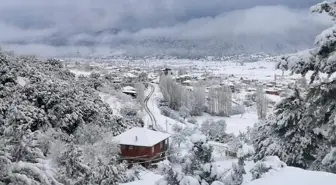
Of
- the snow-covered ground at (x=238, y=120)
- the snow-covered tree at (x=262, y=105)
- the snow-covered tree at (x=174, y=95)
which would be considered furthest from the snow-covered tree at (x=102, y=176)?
the snow-covered tree at (x=174, y=95)

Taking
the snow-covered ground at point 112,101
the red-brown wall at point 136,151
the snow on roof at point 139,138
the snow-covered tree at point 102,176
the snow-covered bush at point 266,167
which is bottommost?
the red-brown wall at point 136,151

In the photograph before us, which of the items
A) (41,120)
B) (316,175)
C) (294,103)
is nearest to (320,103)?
(316,175)

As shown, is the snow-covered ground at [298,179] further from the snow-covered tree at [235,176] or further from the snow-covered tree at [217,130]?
the snow-covered tree at [217,130]

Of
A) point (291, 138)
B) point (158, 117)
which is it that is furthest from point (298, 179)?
point (158, 117)

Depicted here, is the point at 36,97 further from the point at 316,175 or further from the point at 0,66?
the point at 316,175

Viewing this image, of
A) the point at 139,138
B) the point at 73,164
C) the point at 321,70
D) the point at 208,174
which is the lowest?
the point at 139,138

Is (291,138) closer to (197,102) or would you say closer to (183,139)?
(183,139)

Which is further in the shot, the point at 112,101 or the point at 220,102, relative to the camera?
the point at 220,102

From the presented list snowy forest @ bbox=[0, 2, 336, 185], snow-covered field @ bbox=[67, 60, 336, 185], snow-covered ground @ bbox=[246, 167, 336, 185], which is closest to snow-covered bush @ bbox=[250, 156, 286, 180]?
snowy forest @ bbox=[0, 2, 336, 185]

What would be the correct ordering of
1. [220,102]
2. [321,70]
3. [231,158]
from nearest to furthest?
1. [321,70]
2. [231,158]
3. [220,102]
